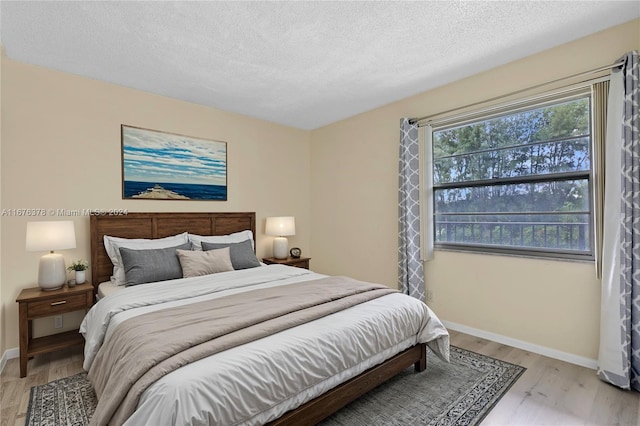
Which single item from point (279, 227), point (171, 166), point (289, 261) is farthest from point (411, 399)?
point (171, 166)

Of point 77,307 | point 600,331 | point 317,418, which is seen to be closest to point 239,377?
point 317,418

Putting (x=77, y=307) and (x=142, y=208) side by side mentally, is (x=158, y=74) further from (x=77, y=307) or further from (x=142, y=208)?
(x=77, y=307)

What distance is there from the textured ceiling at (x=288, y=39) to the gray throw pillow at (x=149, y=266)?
1684 mm

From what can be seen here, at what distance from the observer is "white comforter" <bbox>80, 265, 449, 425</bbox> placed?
4.11ft

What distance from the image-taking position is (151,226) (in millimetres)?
3357

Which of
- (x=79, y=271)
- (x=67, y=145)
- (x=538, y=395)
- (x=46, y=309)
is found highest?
(x=67, y=145)

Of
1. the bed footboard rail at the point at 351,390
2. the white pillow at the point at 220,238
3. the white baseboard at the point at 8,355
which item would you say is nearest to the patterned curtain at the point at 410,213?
the bed footboard rail at the point at 351,390

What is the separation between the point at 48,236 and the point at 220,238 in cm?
151

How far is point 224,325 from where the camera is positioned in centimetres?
169

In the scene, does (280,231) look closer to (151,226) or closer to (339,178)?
(339,178)

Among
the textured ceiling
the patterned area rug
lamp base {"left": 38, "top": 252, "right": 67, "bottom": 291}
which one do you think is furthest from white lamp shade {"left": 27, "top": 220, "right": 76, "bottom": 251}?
the textured ceiling

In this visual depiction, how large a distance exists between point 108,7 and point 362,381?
287 centimetres

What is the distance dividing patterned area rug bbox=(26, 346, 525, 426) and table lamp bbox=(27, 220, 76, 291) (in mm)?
830

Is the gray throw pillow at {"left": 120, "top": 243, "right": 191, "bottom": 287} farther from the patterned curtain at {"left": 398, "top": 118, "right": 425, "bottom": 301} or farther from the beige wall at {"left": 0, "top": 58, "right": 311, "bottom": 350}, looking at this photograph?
the patterned curtain at {"left": 398, "top": 118, "right": 425, "bottom": 301}
